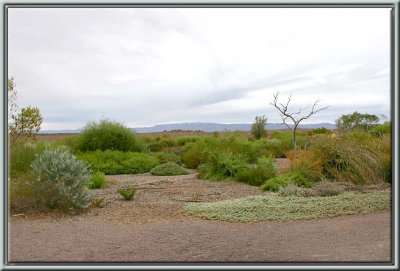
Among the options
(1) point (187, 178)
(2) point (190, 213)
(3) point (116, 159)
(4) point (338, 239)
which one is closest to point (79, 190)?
(2) point (190, 213)

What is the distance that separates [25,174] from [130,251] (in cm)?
381

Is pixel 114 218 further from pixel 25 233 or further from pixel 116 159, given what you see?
pixel 116 159

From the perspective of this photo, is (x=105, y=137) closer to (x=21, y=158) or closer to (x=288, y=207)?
(x=21, y=158)

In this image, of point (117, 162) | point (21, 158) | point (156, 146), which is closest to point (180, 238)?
point (21, 158)

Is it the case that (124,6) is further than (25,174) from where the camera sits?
No

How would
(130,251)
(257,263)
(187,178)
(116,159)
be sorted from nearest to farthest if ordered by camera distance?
(257,263) → (130,251) → (187,178) → (116,159)

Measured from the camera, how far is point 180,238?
7395 mm

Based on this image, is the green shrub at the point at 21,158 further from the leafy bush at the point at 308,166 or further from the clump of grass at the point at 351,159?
the clump of grass at the point at 351,159

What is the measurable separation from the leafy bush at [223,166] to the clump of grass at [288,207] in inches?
169

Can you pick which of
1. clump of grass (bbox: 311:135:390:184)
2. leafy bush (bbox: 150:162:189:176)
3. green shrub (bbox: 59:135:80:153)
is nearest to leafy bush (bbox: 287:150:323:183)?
clump of grass (bbox: 311:135:390:184)

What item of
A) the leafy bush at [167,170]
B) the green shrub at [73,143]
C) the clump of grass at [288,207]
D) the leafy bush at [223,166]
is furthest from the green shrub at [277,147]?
Answer: the clump of grass at [288,207]

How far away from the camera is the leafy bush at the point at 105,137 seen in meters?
20.2

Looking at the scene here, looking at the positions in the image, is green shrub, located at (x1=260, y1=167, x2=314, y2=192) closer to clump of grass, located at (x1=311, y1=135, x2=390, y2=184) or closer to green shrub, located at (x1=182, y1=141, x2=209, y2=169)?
clump of grass, located at (x1=311, y1=135, x2=390, y2=184)

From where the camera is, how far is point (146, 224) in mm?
8406
